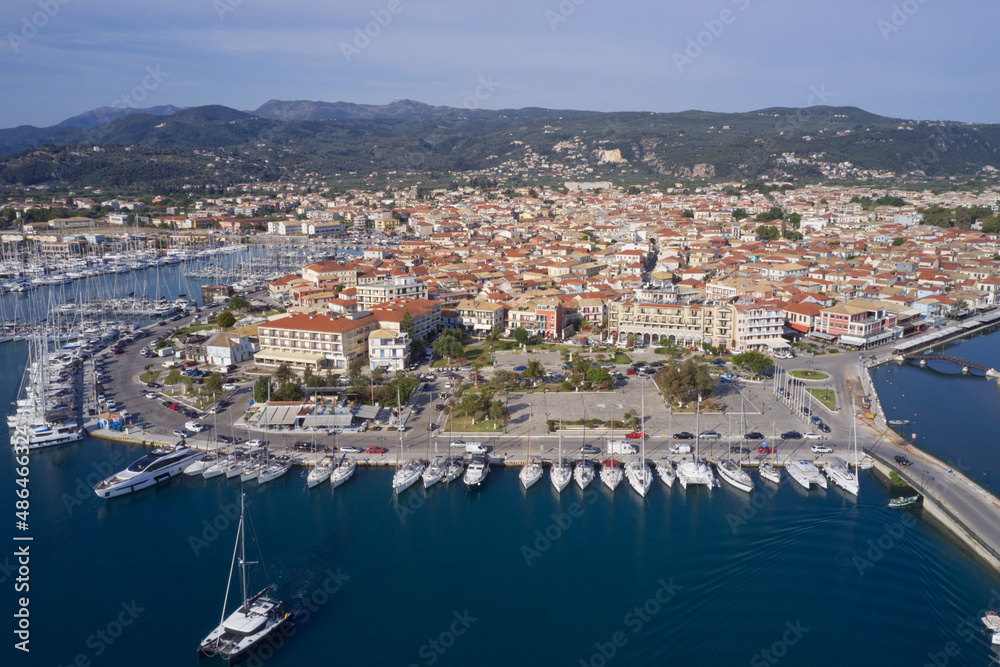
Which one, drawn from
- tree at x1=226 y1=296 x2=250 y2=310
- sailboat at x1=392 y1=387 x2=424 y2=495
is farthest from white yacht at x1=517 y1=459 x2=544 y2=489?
tree at x1=226 y1=296 x2=250 y2=310

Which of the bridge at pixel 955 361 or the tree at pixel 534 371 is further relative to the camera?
the bridge at pixel 955 361

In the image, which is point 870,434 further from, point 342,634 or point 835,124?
point 835,124

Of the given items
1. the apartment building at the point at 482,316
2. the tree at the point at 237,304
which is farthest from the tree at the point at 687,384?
the tree at the point at 237,304

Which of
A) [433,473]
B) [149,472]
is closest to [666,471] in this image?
[433,473]

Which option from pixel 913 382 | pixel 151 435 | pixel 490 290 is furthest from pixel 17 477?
pixel 913 382

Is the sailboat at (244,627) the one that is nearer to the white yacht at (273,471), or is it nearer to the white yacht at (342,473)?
the white yacht at (342,473)

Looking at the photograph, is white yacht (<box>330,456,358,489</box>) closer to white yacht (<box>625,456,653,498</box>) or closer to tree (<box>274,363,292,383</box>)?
tree (<box>274,363,292,383</box>)
